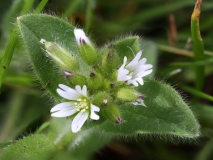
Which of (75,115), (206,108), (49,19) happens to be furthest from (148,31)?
(75,115)

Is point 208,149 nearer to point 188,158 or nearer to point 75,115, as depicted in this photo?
point 188,158

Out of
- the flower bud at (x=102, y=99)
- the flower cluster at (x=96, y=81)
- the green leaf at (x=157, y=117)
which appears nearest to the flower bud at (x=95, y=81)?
the flower cluster at (x=96, y=81)

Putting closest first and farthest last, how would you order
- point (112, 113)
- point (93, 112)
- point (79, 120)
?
point (93, 112) < point (79, 120) < point (112, 113)

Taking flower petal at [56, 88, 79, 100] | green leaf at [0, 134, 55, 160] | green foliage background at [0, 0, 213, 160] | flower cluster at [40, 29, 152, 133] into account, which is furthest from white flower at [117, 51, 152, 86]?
green leaf at [0, 134, 55, 160]

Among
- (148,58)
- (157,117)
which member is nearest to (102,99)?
(157,117)

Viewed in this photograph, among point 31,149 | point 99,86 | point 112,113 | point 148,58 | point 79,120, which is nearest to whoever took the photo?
point 79,120

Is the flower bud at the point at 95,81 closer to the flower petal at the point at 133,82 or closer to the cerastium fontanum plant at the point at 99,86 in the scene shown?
the cerastium fontanum plant at the point at 99,86

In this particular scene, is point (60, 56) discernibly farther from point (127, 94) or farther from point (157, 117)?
point (157, 117)
